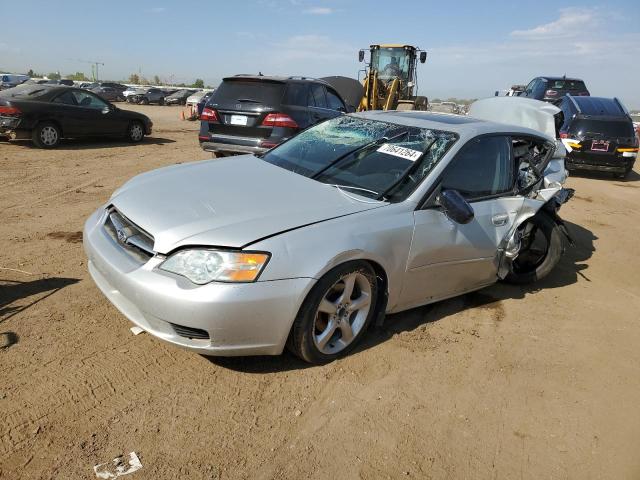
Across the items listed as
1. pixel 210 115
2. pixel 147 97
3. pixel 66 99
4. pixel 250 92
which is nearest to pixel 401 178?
pixel 250 92

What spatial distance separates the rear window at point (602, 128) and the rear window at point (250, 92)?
7.29 meters

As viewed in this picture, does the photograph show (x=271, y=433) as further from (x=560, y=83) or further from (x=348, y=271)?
(x=560, y=83)

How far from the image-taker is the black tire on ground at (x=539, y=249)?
4.71 metres

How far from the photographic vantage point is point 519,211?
13.9 ft

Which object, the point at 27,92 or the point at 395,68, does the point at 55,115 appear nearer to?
the point at 27,92

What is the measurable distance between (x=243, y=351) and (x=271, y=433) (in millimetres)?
475

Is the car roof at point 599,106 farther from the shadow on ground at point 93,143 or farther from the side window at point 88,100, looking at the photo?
the side window at point 88,100

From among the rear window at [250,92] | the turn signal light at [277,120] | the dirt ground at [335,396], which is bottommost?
the dirt ground at [335,396]

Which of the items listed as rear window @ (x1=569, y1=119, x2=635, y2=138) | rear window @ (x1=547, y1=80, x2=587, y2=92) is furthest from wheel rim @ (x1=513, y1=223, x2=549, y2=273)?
rear window @ (x1=547, y1=80, x2=587, y2=92)

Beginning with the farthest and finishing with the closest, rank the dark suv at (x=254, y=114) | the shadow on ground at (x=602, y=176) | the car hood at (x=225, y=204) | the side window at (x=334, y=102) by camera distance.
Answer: the shadow on ground at (x=602, y=176) → the side window at (x=334, y=102) → the dark suv at (x=254, y=114) → the car hood at (x=225, y=204)

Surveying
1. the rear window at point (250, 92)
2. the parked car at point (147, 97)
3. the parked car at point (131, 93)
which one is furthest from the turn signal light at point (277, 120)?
the parked car at point (131, 93)

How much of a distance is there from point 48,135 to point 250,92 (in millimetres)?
5459

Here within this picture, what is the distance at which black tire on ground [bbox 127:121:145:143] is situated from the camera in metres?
12.6

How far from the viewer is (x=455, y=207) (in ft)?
11.0
